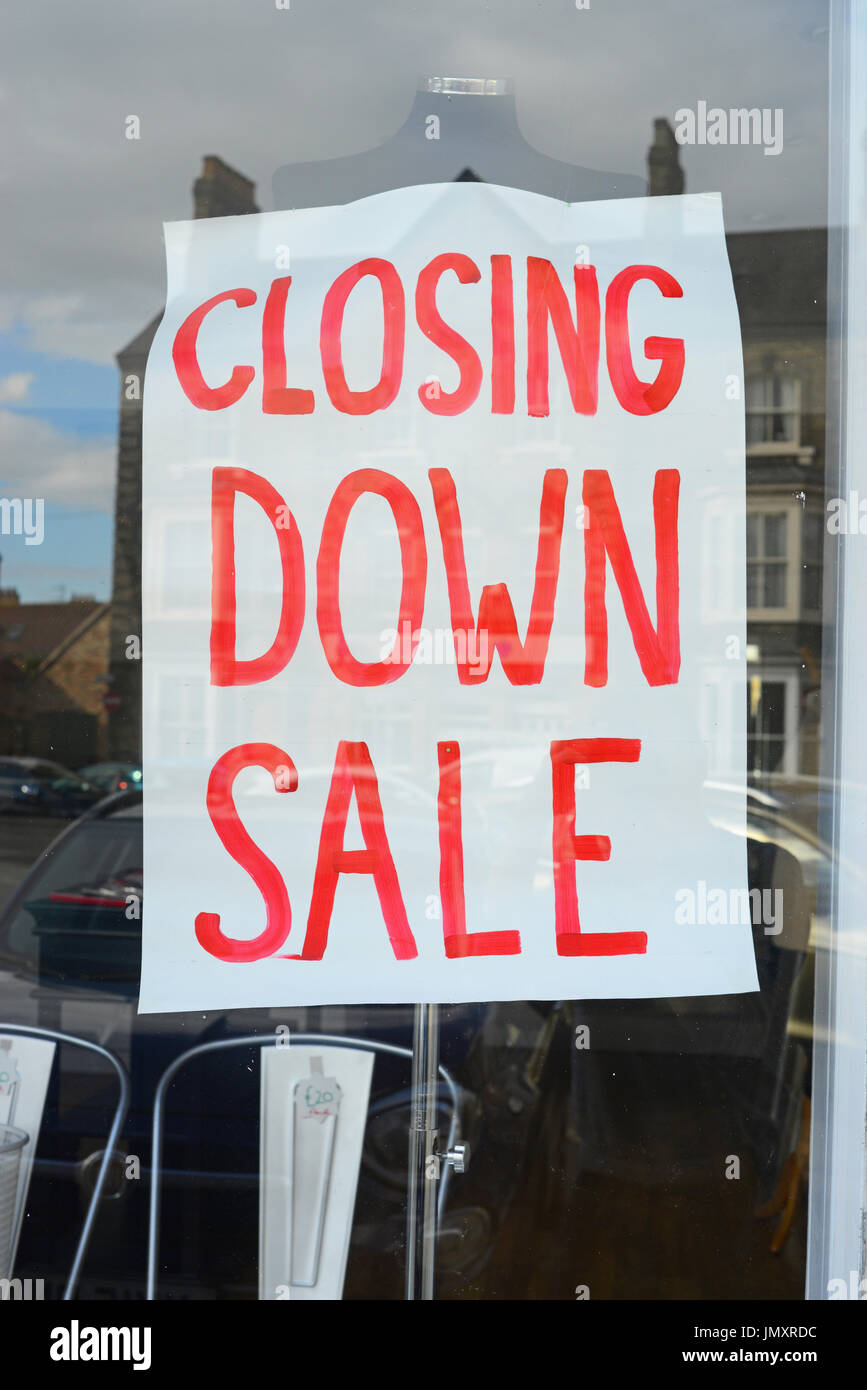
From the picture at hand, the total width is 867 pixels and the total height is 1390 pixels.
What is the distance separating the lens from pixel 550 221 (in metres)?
1.96

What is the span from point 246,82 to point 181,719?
114cm

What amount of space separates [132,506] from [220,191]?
573 millimetres

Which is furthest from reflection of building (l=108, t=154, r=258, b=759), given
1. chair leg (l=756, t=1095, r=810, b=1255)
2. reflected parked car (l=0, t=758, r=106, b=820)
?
chair leg (l=756, t=1095, r=810, b=1255)

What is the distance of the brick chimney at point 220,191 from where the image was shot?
2.00 m

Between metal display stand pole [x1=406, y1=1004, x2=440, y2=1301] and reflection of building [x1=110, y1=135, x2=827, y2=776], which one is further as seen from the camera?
metal display stand pole [x1=406, y1=1004, x2=440, y2=1301]

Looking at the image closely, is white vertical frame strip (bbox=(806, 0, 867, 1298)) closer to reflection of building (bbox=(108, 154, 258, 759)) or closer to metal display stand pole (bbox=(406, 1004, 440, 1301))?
metal display stand pole (bbox=(406, 1004, 440, 1301))

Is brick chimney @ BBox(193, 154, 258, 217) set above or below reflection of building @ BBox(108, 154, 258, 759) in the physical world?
above

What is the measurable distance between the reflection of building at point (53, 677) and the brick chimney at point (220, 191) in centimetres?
72

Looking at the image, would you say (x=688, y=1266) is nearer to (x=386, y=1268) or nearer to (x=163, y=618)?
(x=386, y=1268)

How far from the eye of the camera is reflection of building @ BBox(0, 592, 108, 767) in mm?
2055
